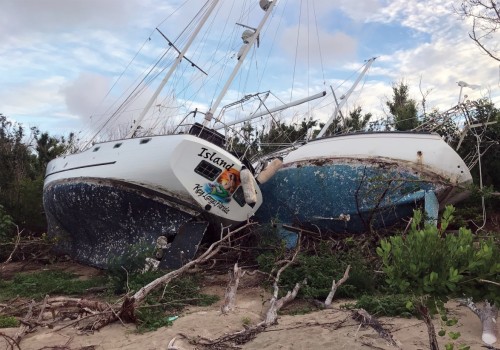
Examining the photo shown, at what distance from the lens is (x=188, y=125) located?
9.82m

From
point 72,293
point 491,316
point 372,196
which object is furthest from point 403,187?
point 72,293

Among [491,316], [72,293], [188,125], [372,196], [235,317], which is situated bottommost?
[72,293]

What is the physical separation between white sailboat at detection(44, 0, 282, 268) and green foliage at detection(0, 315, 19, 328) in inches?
124

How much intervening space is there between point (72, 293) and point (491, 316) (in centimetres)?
676

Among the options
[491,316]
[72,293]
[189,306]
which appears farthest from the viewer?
[72,293]

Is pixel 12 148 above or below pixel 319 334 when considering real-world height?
above

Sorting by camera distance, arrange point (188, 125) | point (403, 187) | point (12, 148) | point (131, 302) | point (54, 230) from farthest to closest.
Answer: point (12, 148)
point (54, 230)
point (188, 125)
point (403, 187)
point (131, 302)

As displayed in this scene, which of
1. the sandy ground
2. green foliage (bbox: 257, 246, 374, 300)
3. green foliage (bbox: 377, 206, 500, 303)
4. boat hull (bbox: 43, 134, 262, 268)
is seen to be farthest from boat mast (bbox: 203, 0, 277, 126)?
green foliage (bbox: 377, 206, 500, 303)

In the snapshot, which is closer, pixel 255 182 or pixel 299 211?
pixel 255 182

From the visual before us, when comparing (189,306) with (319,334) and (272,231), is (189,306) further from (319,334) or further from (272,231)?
(272,231)

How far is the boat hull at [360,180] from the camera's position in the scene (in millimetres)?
8930

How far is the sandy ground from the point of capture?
458 cm

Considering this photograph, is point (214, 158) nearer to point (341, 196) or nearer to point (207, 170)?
point (207, 170)

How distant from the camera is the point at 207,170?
30.3 feet
